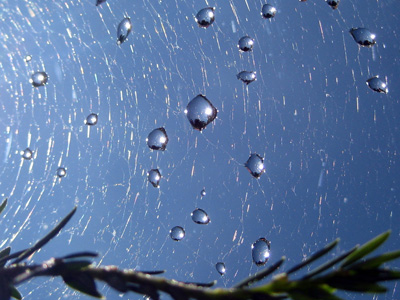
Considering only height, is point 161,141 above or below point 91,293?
above

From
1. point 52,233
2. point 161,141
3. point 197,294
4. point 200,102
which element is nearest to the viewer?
point 197,294

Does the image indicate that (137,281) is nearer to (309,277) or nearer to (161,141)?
(309,277)

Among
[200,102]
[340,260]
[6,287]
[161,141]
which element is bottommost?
[6,287]

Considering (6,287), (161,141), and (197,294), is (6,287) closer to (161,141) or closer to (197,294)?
(197,294)

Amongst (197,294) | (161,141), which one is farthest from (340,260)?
(161,141)

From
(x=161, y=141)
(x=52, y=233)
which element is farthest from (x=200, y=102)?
(x=52, y=233)

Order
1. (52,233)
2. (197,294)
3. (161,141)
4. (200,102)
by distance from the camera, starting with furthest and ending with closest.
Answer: (161,141)
(200,102)
(52,233)
(197,294)

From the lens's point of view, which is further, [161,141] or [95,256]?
[161,141]
